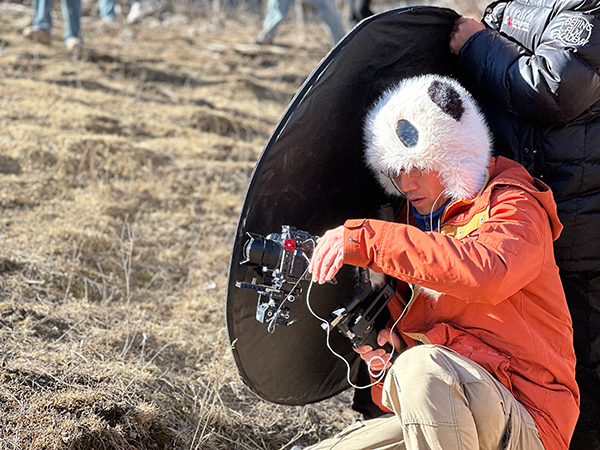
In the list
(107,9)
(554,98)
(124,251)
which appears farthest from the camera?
(107,9)

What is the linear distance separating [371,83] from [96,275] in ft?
6.19

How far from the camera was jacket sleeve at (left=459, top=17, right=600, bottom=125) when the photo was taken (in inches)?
85.4

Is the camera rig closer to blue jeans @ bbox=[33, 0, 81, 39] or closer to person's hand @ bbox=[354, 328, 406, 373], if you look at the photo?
person's hand @ bbox=[354, 328, 406, 373]

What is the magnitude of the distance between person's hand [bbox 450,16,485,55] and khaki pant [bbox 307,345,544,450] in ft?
4.03

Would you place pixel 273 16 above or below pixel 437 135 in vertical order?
below

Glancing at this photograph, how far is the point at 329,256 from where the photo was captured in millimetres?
1936

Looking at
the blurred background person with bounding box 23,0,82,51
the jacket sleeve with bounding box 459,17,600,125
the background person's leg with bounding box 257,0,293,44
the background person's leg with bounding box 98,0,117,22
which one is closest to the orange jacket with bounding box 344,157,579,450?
the jacket sleeve with bounding box 459,17,600,125

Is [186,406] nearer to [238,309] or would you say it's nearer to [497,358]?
[238,309]

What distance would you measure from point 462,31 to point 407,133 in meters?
0.67

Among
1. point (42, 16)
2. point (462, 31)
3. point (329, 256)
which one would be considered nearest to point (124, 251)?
point (329, 256)

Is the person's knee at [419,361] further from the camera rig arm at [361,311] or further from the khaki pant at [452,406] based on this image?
the camera rig arm at [361,311]

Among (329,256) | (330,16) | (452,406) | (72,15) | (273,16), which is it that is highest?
(329,256)

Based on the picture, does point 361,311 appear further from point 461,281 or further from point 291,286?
point 461,281

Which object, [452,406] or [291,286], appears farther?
[291,286]
